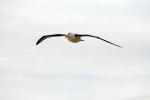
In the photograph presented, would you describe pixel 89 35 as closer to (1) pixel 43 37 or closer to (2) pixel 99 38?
(2) pixel 99 38

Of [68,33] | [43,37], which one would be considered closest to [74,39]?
[68,33]

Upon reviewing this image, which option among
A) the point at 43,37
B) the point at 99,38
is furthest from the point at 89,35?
the point at 43,37

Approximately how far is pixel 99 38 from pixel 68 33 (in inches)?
123

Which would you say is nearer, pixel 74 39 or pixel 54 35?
pixel 74 39

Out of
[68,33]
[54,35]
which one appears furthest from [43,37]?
[68,33]

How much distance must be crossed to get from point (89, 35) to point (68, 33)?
2221 mm

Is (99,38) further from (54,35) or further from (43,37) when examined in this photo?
(43,37)

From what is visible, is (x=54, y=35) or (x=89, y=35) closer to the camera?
(x=89, y=35)

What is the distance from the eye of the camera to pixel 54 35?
39.0 meters

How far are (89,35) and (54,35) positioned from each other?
8485 mm

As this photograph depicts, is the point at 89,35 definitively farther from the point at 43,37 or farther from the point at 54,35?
the point at 43,37

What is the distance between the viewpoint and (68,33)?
3086 cm

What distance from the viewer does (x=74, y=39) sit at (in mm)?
29797

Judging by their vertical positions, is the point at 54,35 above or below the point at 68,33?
above
